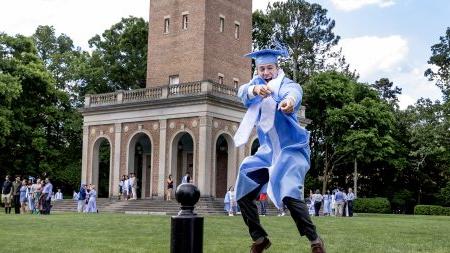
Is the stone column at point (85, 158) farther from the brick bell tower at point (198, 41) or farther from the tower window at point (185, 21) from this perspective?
the tower window at point (185, 21)

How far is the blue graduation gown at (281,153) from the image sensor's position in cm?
746

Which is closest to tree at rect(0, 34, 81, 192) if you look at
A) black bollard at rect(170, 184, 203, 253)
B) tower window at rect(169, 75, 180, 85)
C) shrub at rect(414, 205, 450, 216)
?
tower window at rect(169, 75, 180, 85)

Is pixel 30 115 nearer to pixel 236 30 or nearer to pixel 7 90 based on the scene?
pixel 7 90

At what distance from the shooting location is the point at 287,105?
24.1 feet

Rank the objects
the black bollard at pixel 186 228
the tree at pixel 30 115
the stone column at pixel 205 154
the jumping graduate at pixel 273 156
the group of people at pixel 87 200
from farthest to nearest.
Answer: the tree at pixel 30 115 < the stone column at pixel 205 154 < the group of people at pixel 87 200 < the jumping graduate at pixel 273 156 < the black bollard at pixel 186 228

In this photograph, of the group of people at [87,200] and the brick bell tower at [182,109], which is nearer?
the group of people at [87,200]

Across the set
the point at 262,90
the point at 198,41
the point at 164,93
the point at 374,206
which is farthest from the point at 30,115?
the point at 262,90

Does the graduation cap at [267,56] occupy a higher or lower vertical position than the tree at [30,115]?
lower

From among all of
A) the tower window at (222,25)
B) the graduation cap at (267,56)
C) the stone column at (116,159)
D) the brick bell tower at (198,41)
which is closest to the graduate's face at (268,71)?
the graduation cap at (267,56)

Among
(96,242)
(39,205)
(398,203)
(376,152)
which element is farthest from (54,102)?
(96,242)

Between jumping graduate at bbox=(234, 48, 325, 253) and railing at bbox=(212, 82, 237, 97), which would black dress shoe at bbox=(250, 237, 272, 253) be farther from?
railing at bbox=(212, 82, 237, 97)

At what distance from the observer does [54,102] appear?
50594mm

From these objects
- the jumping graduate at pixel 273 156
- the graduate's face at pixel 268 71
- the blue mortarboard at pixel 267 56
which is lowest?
the jumping graduate at pixel 273 156

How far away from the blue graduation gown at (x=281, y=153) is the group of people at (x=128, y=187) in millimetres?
30901
